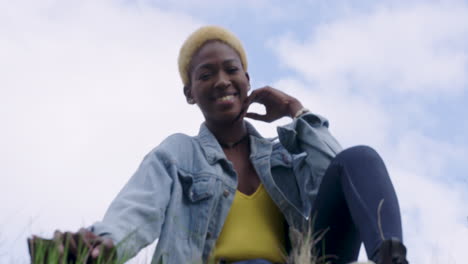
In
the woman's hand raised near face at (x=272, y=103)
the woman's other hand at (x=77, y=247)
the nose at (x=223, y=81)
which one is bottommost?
the woman's other hand at (x=77, y=247)

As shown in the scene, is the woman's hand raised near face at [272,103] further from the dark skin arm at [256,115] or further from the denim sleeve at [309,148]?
the denim sleeve at [309,148]

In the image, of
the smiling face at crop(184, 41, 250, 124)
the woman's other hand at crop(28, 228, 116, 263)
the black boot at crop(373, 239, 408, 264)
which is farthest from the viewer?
the smiling face at crop(184, 41, 250, 124)

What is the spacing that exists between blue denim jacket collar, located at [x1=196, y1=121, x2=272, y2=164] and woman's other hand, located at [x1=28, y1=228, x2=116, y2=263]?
128 cm

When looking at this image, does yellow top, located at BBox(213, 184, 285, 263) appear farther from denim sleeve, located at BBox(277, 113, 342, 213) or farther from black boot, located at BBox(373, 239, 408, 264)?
black boot, located at BBox(373, 239, 408, 264)

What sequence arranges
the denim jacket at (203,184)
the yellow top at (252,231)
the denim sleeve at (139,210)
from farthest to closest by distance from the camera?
the yellow top at (252,231) < the denim jacket at (203,184) < the denim sleeve at (139,210)

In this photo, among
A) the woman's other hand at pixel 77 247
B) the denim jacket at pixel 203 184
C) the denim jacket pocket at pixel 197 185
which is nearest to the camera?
the woman's other hand at pixel 77 247

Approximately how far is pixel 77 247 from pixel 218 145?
61.3 inches

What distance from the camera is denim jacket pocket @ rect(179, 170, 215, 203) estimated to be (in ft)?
13.0

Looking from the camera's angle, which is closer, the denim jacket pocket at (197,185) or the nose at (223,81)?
the denim jacket pocket at (197,185)

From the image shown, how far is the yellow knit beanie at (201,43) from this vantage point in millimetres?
4465

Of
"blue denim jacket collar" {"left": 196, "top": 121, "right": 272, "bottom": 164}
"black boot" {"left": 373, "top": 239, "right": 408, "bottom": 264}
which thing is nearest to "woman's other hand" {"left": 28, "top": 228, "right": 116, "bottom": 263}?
"black boot" {"left": 373, "top": 239, "right": 408, "bottom": 264}

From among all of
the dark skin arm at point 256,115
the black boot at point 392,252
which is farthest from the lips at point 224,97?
the black boot at point 392,252

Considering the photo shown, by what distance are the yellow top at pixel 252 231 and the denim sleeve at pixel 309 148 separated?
217 millimetres

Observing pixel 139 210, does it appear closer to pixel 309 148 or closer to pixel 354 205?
pixel 354 205
